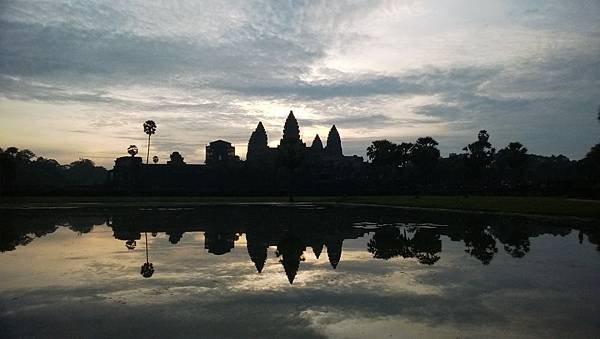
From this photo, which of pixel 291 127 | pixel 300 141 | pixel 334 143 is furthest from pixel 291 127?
pixel 334 143

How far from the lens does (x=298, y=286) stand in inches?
420

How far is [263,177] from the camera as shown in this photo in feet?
324

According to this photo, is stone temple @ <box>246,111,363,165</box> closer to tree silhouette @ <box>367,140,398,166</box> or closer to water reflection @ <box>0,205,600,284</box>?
tree silhouette @ <box>367,140,398,166</box>

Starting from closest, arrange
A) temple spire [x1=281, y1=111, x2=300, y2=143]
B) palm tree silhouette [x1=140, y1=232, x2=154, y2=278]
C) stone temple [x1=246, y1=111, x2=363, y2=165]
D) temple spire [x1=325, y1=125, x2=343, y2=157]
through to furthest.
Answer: palm tree silhouette [x1=140, y1=232, x2=154, y2=278]
stone temple [x1=246, y1=111, x2=363, y2=165]
temple spire [x1=281, y1=111, x2=300, y2=143]
temple spire [x1=325, y1=125, x2=343, y2=157]

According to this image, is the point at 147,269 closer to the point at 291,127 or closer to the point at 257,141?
the point at 291,127

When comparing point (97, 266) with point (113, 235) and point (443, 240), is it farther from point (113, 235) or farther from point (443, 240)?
point (443, 240)

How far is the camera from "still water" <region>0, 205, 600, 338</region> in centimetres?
759

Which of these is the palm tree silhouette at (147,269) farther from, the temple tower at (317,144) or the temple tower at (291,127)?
the temple tower at (317,144)

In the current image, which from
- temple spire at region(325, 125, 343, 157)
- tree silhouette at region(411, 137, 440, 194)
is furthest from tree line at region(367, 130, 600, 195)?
temple spire at region(325, 125, 343, 157)

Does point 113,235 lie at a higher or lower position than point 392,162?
lower

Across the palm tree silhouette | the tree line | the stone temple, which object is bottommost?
the palm tree silhouette

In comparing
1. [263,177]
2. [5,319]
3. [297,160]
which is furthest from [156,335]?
[263,177]

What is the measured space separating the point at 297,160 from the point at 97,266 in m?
57.0

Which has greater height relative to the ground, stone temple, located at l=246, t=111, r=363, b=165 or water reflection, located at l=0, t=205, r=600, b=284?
stone temple, located at l=246, t=111, r=363, b=165
